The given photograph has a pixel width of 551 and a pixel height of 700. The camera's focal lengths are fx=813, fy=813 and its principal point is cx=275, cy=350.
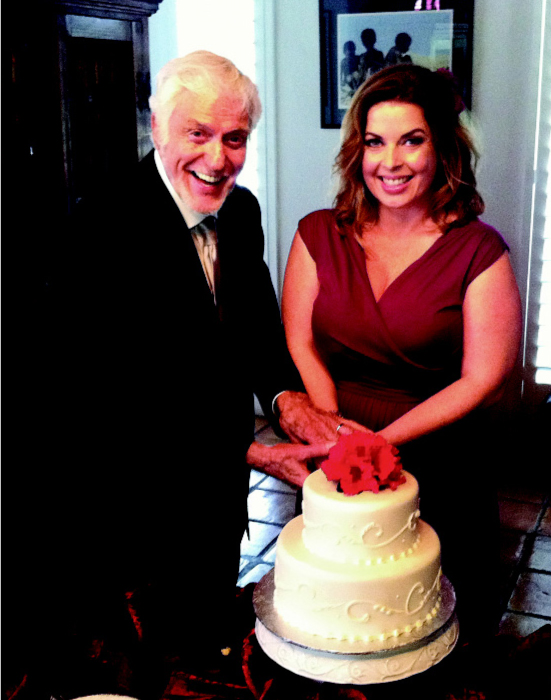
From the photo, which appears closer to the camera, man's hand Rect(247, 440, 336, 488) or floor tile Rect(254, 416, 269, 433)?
man's hand Rect(247, 440, 336, 488)

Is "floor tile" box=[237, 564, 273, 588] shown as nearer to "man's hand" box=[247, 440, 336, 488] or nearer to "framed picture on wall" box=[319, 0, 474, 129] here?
"man's hand" box=[247, 440, 336, 488]

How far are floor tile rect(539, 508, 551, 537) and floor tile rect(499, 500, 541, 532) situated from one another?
3 centimetres

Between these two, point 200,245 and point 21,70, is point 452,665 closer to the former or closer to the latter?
point 200,245

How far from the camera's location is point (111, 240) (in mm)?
1956

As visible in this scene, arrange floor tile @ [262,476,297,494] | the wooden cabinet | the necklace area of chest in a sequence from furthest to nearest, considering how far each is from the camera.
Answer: floor tile @ [262,476,297,494]
the wooden cabinet
the necklace area of chest

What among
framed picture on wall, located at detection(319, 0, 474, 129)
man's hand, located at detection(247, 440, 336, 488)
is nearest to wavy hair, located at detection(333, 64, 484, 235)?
man's hand, located at detection(247, 440, 336, 488)

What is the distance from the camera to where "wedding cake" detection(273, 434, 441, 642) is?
1.38 metres

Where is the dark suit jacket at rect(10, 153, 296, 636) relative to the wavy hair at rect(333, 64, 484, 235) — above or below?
below

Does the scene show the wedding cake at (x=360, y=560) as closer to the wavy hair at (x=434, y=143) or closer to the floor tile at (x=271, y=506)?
the wavy hair at (x=434, y=143)

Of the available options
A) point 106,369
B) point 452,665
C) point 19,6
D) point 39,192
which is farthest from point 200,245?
point 452,665

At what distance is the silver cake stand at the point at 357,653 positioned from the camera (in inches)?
53.1

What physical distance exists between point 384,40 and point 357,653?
3.28 meters

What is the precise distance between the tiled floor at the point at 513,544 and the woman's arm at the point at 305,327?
3.15 ft

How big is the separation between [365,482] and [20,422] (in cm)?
121
